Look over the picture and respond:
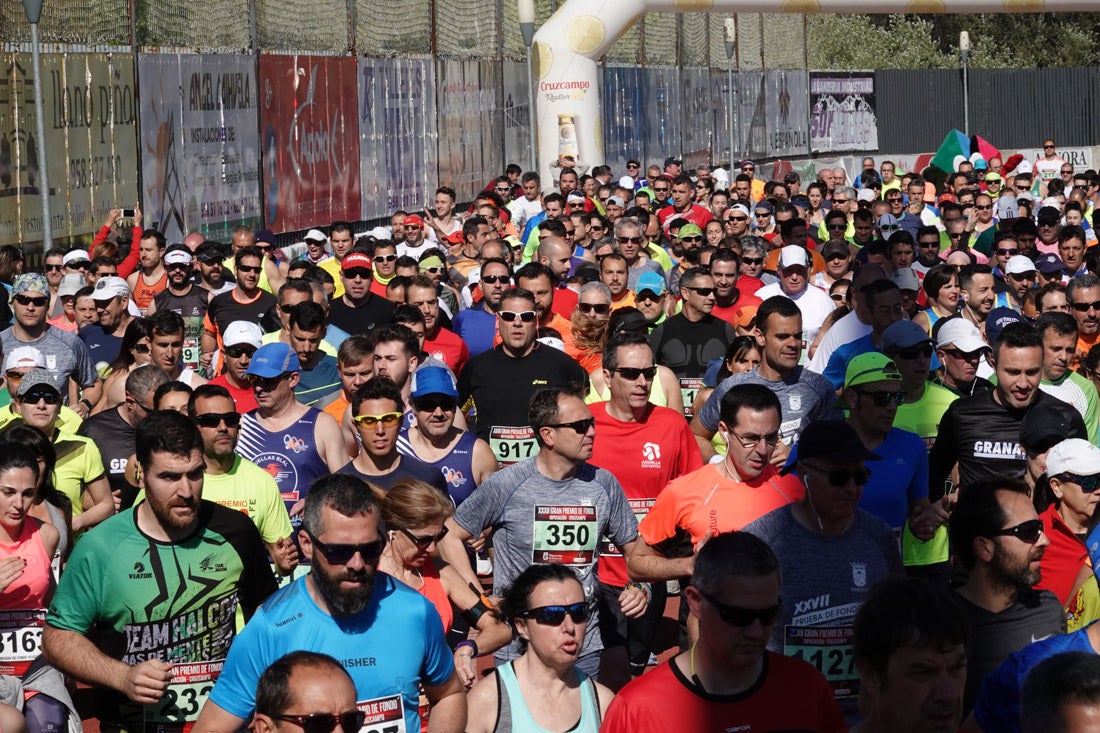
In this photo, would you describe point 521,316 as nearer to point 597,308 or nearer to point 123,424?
point 597,308

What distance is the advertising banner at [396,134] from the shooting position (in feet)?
89.1

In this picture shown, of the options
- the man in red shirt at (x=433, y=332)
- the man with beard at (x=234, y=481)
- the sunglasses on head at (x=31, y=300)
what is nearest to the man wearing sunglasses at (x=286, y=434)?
the man with beard at (x=234, y=481)

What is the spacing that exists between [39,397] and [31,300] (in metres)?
3.02

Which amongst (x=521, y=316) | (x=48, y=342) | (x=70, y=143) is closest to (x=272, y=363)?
(x=521, y=316)

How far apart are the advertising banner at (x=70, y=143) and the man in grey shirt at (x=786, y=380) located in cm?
912

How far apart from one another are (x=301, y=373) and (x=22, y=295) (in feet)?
7.12

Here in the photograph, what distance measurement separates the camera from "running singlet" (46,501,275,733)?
19.2ft

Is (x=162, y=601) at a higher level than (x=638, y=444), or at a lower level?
lower

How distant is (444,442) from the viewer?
818 cm

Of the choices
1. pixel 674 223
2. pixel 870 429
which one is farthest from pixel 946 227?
pixel 870 429

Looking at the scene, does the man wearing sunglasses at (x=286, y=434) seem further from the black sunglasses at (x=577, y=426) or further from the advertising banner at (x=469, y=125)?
the advertising banner at (x=469, y=125)

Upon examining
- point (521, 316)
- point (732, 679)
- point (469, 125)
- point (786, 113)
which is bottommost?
point (732, 679)

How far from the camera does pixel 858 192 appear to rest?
80.6 ft

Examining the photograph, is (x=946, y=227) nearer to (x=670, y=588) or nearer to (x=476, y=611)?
(x=670, y=588)
